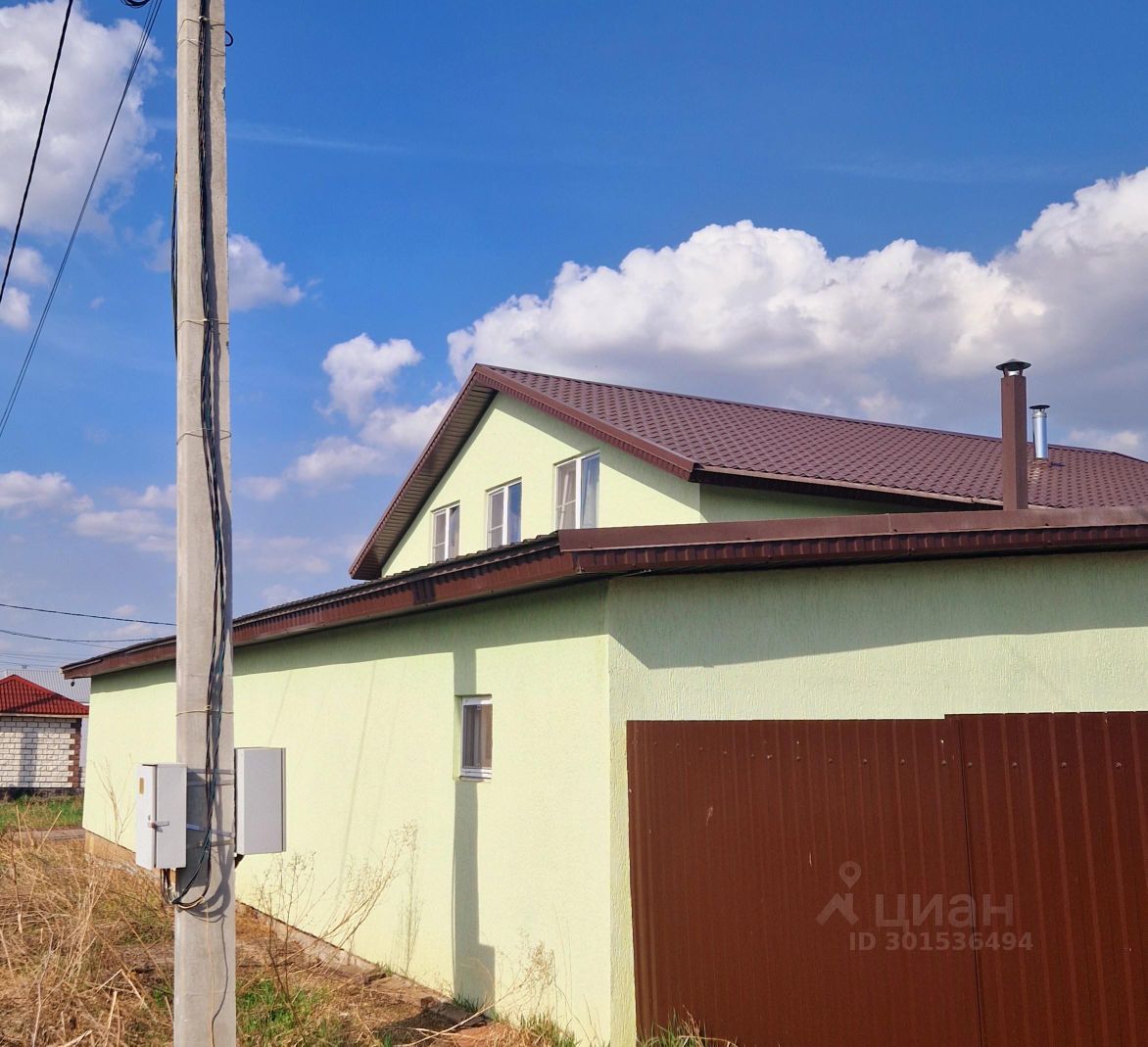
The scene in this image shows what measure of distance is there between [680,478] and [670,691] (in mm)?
5843

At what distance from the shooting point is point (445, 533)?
62.7 ft

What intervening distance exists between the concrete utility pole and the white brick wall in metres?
28.2

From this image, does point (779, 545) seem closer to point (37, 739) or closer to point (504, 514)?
point (504, 514)

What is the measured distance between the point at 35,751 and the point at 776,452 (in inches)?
971

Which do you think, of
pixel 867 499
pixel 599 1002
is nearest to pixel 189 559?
pixel 599 1002

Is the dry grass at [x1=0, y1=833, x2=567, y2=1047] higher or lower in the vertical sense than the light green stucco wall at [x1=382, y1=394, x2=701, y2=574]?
lower

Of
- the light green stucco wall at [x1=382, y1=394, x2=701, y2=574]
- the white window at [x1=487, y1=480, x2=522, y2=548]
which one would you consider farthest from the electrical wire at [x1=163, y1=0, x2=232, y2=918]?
the white window at [x1=487, y1=480, x2=522, y2=548]

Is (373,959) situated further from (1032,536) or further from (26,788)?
(26,788)

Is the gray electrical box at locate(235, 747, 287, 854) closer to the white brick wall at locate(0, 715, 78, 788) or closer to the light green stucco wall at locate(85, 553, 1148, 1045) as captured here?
the light green stucco wall at locate(85, 553, 1148, 1045)

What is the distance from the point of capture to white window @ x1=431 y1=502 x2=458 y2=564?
18812 millimetres

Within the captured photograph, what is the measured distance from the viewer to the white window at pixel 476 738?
844 centimetres

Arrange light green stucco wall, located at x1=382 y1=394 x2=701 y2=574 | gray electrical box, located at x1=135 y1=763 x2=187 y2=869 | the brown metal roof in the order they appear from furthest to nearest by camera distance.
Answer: light green stucco wall, located at x1=382 y1=394 x2=701 y2=574
the brown metal roof
gray electrical box, located at x1=135 y1=763 x2=187 y2=869

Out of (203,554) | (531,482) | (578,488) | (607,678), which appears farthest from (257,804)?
(531,482)

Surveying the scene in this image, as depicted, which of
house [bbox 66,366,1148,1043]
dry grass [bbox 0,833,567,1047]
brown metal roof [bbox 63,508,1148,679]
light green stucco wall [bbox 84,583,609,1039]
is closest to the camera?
dry grass [bbox 0,833,567,1047]
